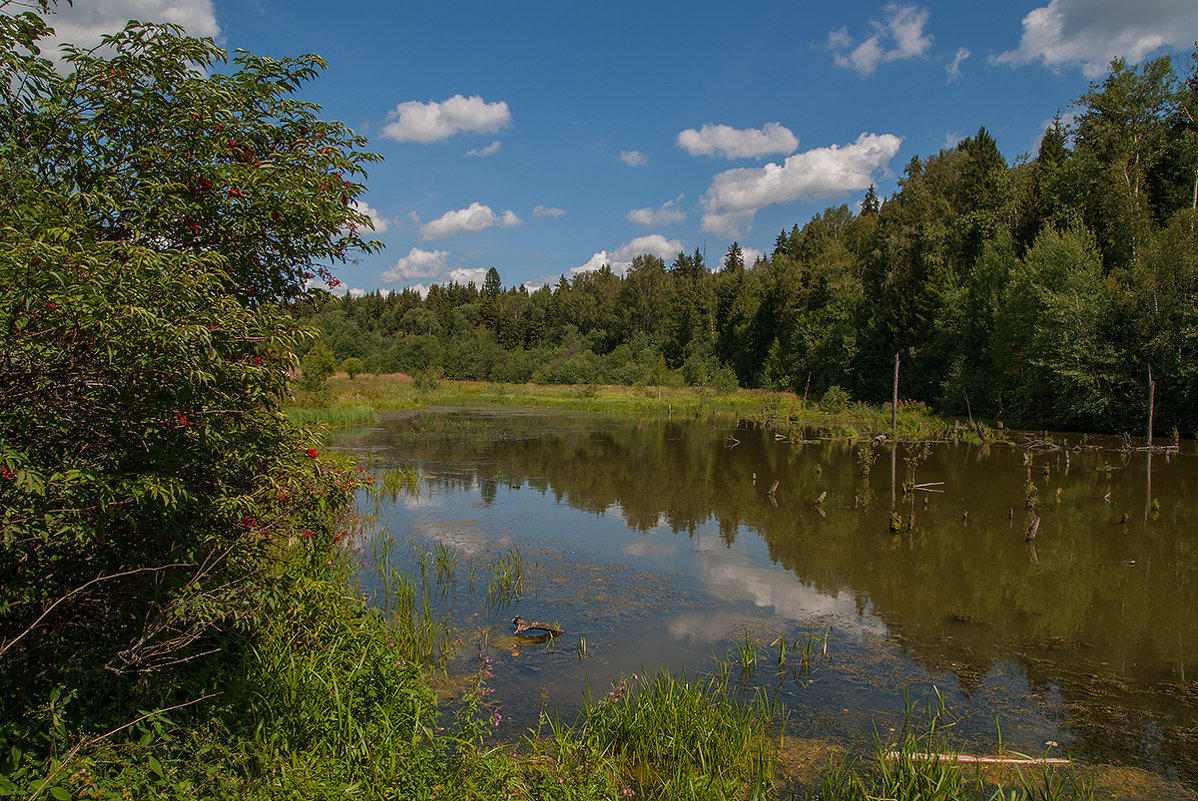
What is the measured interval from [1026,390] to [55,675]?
37424 millimetres

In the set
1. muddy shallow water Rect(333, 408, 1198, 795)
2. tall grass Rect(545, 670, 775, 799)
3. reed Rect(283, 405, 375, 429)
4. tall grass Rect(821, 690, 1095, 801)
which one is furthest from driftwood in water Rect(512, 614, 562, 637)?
reed Rect(283, 405, 375, 429)

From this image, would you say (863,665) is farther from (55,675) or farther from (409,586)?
(55,675)

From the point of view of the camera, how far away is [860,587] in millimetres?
10609

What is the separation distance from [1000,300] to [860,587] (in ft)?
103

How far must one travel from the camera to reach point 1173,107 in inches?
1372

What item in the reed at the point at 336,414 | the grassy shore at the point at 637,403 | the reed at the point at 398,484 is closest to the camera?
the reed at the point at 398,484

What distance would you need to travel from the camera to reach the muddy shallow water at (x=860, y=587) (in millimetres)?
6723

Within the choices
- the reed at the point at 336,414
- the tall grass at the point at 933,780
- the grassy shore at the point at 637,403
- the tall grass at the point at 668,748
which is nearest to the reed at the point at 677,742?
the tall grass at the point at 668,748

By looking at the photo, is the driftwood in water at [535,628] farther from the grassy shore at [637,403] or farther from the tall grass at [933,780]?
the grassy shore at [637,403]

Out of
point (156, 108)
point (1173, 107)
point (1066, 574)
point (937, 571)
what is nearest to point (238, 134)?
point (156, 108)

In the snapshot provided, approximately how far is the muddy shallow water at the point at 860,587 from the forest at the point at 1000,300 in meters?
5.28

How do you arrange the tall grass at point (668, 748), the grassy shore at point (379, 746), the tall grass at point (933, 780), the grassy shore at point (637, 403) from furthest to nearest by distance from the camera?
the grassy shore at point (637, 403) < the tall grass at point (668, 748) < the tall grass at point (933, 780) < the grassy shore at point (379, 746)

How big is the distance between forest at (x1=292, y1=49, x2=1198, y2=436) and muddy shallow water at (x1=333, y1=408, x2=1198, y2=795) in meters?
5.28

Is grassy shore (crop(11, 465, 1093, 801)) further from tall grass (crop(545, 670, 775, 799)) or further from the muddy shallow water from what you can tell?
the muddy shallow water
